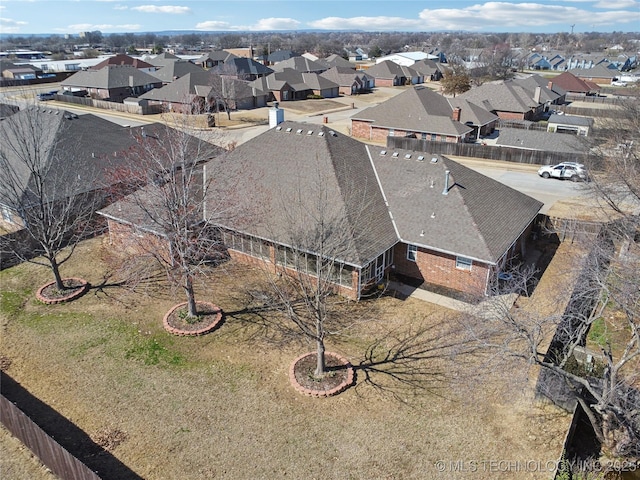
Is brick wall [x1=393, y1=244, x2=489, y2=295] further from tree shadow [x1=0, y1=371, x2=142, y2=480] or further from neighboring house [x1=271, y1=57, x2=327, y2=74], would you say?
neighboring house [x1=271, y1=57, x2=327, y2=74]

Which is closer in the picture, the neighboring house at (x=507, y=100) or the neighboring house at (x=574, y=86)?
the neighboring house at (x=507, y=100)

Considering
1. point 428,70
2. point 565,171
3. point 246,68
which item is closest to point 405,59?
point 428,70

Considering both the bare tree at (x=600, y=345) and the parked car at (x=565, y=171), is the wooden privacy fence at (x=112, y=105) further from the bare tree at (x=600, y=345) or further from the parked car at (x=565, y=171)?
the bare tree at (x=600, y=345)

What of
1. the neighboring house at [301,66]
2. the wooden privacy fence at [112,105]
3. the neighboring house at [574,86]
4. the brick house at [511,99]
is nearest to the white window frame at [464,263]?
the brick house at [511,99]

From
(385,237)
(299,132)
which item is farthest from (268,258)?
(299,132)

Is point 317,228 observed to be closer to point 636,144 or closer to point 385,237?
point 385,237

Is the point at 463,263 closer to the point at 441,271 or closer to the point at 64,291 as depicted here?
the point at 441,271

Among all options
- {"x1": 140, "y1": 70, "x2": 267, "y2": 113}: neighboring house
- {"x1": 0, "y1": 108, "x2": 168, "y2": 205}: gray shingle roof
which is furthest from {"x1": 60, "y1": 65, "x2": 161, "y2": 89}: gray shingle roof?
{"x1": 0, "y1": 108, "x2": 168, "y2": 205}: gray shingle roof
